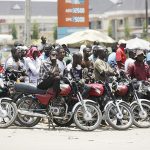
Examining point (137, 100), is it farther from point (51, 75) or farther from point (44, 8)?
point (44, 8)

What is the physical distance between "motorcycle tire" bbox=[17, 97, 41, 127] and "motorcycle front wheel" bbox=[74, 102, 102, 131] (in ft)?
2.76

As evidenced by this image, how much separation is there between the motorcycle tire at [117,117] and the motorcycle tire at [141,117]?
306 millimetres

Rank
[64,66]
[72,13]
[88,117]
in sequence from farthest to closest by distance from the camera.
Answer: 1. [72,13]
2. [64,66]
3. [88,117]

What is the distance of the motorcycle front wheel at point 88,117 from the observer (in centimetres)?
1108

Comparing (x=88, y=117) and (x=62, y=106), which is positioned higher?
(x=62, y=106)

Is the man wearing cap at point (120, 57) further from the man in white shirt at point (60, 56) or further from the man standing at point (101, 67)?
the man standing at point (101, 67)

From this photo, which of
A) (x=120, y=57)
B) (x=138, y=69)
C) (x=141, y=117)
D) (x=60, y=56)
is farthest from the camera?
(x=120, y=57)

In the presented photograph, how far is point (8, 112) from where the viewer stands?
11.2 meters

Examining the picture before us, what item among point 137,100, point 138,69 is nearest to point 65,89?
point 137,100

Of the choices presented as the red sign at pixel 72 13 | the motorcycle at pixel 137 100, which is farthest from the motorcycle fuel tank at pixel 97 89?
the red sign at pixel 72 13

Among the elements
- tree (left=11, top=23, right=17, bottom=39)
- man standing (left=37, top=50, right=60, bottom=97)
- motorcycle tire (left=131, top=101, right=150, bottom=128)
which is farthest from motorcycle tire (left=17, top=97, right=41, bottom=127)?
tree (left=11, top=23, right=17, bottom=39)

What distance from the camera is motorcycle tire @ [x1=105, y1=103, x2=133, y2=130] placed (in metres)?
11.2

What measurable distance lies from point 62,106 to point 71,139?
1193 mm

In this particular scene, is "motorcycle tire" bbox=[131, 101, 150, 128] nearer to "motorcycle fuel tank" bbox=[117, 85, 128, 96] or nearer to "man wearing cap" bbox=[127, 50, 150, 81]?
"motorcycle fuel tank" bbox=[117, 85, 128, 96]
